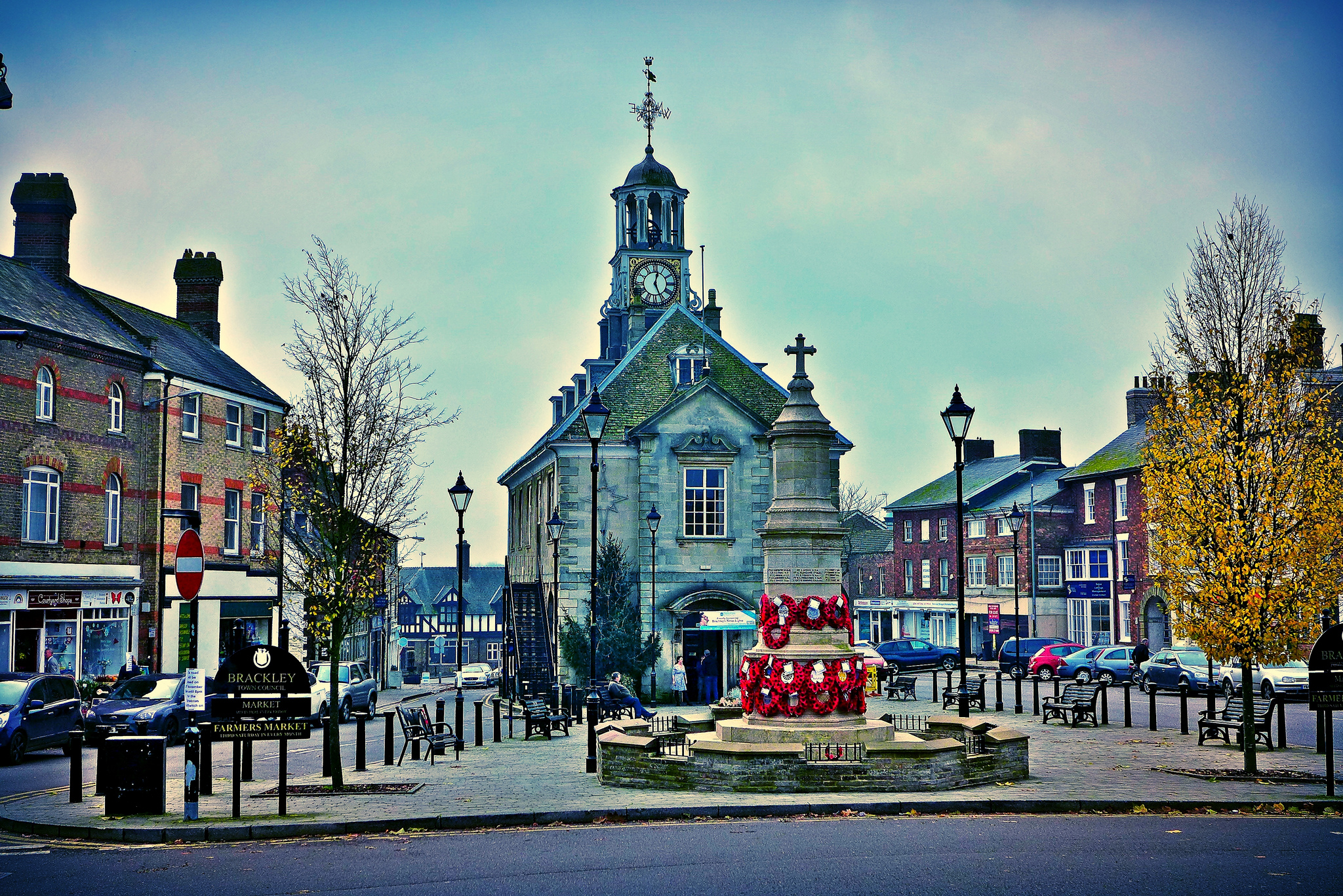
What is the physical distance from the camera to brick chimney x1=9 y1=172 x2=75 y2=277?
132 ft

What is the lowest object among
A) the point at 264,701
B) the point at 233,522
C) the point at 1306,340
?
the point at 264,701

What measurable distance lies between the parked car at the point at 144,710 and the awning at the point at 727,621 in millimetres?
17295

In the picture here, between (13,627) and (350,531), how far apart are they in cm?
1897

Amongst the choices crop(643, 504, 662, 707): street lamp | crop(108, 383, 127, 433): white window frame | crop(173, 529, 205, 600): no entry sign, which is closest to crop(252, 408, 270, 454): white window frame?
crop(108, 383, 127, 433): white window frame

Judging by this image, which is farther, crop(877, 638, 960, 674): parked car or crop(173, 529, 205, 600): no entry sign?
crop(877, 638, 960, 674): parked car

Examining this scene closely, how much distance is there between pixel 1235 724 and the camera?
22.1m

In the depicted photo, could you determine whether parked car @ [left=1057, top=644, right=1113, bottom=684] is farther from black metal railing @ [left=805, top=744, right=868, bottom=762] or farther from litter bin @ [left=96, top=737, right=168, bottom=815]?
litter bin @ [left=96, top=737, right=168, bottom=815]

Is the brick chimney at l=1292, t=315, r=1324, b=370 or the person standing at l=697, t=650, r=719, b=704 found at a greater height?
the brick chimney at l=1292, t=315, r=1324, b=370

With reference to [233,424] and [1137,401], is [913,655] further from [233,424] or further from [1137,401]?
[233,424]

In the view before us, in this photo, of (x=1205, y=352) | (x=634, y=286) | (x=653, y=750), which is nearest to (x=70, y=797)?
(x=653, y=750)

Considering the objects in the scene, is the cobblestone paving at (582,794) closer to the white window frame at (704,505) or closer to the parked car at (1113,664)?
the white window frame at (704,505)

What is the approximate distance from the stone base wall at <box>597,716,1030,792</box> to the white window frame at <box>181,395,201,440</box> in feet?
90.7

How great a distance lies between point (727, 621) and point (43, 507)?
20030 millimetres

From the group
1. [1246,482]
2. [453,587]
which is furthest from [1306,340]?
[453,587]
